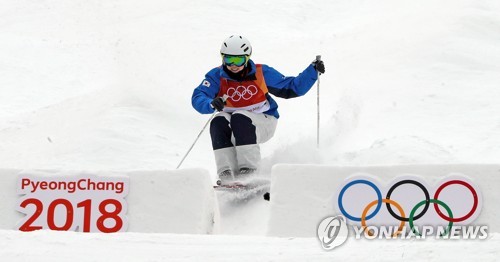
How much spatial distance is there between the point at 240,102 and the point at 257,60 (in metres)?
8.21

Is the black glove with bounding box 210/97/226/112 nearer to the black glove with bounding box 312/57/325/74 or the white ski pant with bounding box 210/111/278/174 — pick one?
the white ski pant with bounding box 210/111/278/174

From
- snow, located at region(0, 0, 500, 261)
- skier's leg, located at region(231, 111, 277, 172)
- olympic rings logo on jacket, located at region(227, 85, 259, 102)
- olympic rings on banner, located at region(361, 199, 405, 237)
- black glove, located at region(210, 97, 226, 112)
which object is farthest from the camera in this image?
olympic rings logo on jacket, located at region(227, 85, 259, 102)

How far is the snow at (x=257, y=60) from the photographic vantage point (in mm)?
4773

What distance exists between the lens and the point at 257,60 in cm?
1642

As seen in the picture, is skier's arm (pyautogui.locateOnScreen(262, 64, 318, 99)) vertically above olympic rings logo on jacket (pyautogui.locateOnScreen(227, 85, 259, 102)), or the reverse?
skier's arm (pyautogui.locateOnScreen(262, 64, 318, 99))

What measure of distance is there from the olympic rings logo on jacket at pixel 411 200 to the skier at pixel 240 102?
208 centimetres

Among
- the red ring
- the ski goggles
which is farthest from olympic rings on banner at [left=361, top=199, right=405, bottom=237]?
the ski goggles

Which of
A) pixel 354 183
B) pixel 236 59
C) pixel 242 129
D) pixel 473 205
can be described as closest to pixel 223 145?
pixel 242 129

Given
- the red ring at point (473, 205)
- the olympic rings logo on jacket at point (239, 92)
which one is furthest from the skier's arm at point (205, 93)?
the red ring at point (473, 205)

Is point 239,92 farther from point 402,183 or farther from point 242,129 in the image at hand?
point 402,183

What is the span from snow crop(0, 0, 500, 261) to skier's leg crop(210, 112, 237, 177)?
49 cm

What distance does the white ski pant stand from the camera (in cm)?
802

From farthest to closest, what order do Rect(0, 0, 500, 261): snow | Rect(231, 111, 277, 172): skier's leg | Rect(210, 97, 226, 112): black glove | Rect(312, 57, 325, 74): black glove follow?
Rect(312, 57, 325, 74): black glove < Rect(231, 111, 277, 172): skier's leg < Rect(210, 97, 226, 112): black glove < Rect(0, 0, 500, 261): snow

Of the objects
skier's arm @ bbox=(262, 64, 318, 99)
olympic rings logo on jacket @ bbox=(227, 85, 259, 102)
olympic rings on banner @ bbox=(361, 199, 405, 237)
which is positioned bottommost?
olympic rings on banner @ bbox=(361, 199, 405, 237)
